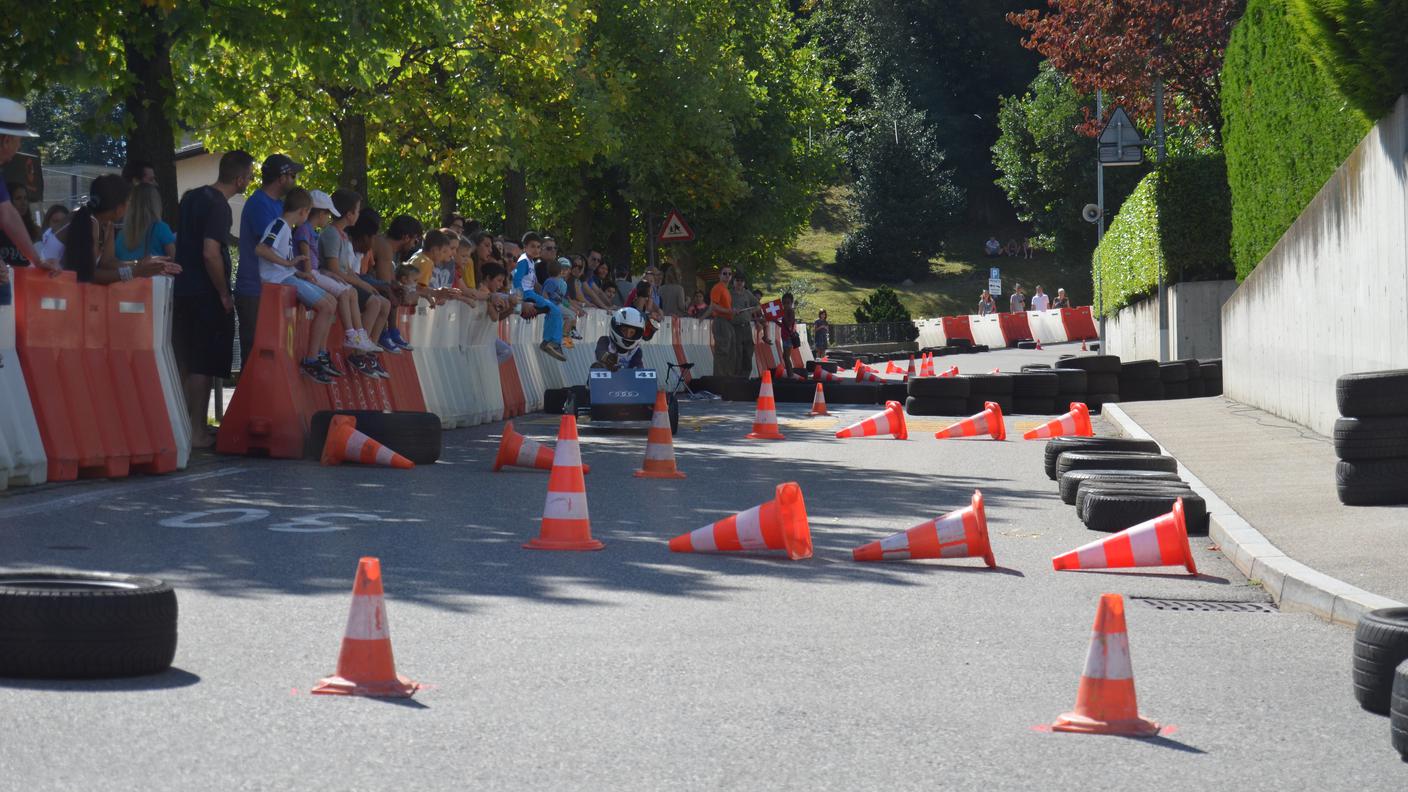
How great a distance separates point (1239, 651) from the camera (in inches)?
286

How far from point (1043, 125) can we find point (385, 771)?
84.1 metres

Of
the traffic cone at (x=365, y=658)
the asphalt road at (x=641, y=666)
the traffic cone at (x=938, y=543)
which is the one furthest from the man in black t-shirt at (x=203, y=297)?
the traffic cone at (x=365, y=658)

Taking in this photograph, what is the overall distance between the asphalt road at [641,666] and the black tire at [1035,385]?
1327 cm

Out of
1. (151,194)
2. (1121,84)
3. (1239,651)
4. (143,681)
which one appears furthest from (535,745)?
(1121,84)

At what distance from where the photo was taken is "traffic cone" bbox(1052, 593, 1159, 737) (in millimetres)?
5605

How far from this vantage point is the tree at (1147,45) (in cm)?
3438

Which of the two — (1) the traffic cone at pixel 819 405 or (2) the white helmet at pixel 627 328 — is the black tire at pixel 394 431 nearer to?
(2) the white helmet at pixel 627 328

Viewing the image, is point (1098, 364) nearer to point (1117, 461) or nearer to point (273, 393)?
point (1117, 461)

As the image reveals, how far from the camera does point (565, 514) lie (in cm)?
979

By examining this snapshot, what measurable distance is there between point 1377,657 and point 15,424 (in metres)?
8.35

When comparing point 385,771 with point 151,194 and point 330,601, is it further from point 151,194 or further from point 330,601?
point 151,194

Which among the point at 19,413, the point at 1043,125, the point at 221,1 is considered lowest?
the point at 19,413

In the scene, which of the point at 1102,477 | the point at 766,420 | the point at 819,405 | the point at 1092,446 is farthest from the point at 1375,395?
the point at 819,405

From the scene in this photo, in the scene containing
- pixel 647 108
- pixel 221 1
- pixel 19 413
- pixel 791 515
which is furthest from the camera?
pixel 647 108
